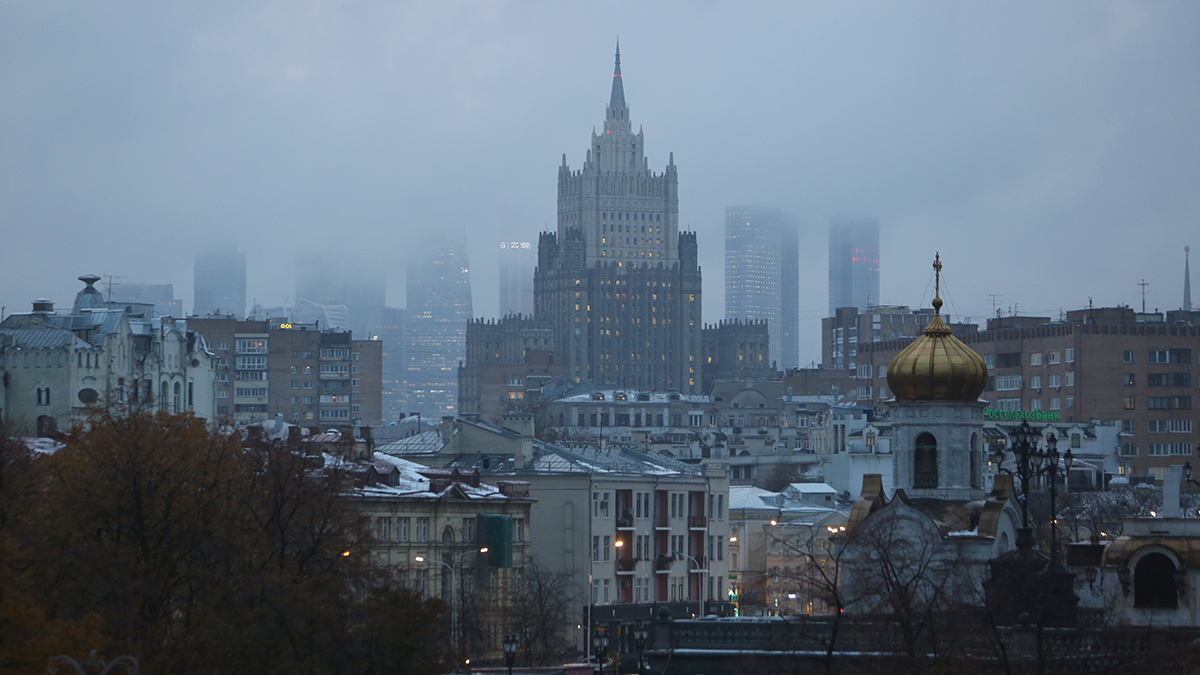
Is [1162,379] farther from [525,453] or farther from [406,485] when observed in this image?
[406,485]

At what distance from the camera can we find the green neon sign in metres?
142

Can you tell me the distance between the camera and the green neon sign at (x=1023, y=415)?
142 metres

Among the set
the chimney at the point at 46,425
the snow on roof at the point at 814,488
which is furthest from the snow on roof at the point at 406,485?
the snow on roof at the point at 814,488

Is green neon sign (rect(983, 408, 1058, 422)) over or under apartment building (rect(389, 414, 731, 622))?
over

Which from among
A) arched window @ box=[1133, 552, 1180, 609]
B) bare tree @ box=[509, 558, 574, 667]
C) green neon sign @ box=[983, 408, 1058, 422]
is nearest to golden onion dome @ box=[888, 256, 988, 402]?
arched window @ box=[1133, 552, 1180, 609]

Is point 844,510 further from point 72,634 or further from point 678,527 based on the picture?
point 72,634

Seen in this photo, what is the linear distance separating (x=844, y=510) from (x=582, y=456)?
791 inches

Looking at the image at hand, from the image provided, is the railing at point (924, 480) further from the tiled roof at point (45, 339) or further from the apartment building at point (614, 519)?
the tiled roof at point (45, 339)

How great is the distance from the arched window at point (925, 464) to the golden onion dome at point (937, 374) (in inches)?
48.5

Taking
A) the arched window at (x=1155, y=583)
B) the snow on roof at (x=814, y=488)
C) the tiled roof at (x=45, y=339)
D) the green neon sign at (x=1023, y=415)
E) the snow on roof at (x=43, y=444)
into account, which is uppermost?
the tiled roof at (x=45, y=339)

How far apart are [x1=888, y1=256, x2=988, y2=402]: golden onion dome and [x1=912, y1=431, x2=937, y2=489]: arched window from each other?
48.5 inches

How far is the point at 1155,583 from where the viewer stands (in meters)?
51.0

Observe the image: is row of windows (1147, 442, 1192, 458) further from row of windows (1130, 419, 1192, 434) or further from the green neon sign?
the green neon sign

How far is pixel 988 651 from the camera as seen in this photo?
47.2 m
